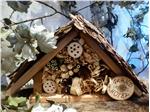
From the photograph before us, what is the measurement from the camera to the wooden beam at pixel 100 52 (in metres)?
1.17

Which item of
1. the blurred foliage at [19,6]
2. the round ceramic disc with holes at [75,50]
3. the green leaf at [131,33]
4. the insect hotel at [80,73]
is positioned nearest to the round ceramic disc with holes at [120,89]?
the insect hotel at [80,73]

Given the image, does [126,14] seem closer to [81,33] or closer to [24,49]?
[81,33]

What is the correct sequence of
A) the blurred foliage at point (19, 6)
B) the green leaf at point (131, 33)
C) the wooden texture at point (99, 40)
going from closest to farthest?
the blurred foliage at point (19, 6) < the wooden texture at point (99, 40) < the green leaf at point (131, 33)

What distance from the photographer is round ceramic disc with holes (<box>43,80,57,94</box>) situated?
121 centimetres

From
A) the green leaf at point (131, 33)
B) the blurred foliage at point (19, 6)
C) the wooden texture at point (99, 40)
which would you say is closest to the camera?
the blurred foliage at point (19, 6)

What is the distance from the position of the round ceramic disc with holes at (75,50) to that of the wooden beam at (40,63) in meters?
0.02

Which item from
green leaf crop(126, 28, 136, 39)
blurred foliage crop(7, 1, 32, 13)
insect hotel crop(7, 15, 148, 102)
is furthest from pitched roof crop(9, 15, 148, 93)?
green leaf crop(126, 28, 136, 39)

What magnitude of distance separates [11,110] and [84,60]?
54 centimetres

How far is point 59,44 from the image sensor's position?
1.16m

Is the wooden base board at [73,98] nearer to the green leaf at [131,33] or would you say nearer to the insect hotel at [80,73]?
the insect hotel at [80,73]

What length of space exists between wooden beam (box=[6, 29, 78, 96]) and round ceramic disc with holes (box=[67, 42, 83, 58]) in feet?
0.08

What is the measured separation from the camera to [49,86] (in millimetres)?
1208

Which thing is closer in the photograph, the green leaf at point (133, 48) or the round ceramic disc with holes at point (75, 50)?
the round ceramic disc with holes at point (75, 50)

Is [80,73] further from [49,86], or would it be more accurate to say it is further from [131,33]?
[131,33]
